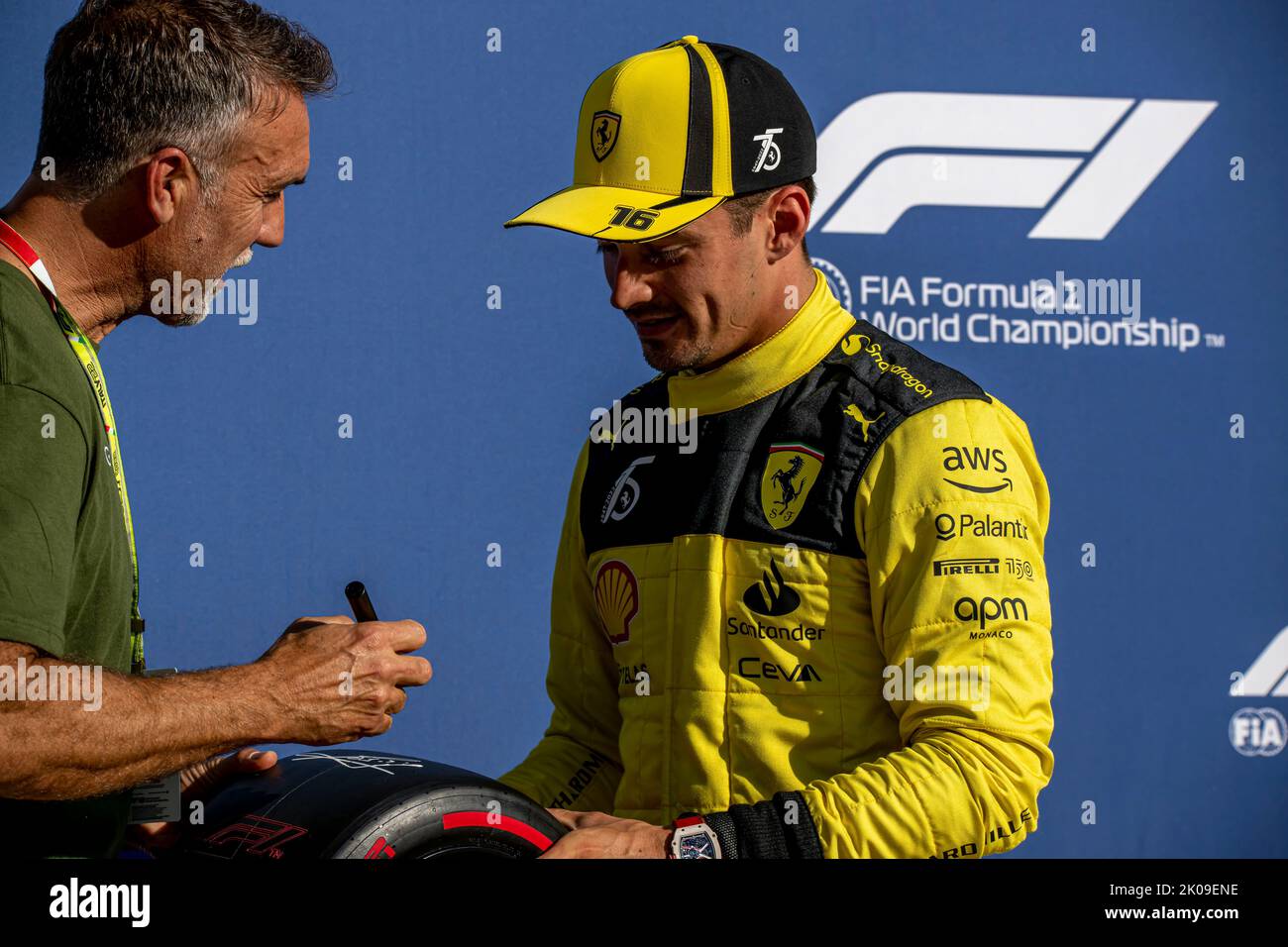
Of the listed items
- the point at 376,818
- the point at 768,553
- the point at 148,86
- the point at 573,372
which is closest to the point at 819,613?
the point at 768,553

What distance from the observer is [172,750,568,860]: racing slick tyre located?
1173 millimetres

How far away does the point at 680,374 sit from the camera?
5.63ft

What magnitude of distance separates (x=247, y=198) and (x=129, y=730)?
0.58 metres

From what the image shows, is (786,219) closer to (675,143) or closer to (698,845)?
(675,143)

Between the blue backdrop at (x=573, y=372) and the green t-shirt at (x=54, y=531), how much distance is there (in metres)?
1.16

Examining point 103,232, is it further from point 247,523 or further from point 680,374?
point 247,523

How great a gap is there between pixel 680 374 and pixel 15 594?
0.87 metres

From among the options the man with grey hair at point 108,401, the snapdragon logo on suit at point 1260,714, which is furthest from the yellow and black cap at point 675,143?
the snapdragon logo on suit at point 1260,714

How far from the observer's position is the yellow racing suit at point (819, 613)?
136 centimetres

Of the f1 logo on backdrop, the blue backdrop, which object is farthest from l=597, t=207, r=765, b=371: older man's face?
the f1 logo on backdrop

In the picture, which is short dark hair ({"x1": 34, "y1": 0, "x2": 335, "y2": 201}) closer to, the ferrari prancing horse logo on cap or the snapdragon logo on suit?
the ferrari prancing horse logo on cap

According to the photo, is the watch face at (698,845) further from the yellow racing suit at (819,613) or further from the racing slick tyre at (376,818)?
the racing slick tyre at (376,818)

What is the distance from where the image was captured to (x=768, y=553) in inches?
59.6
